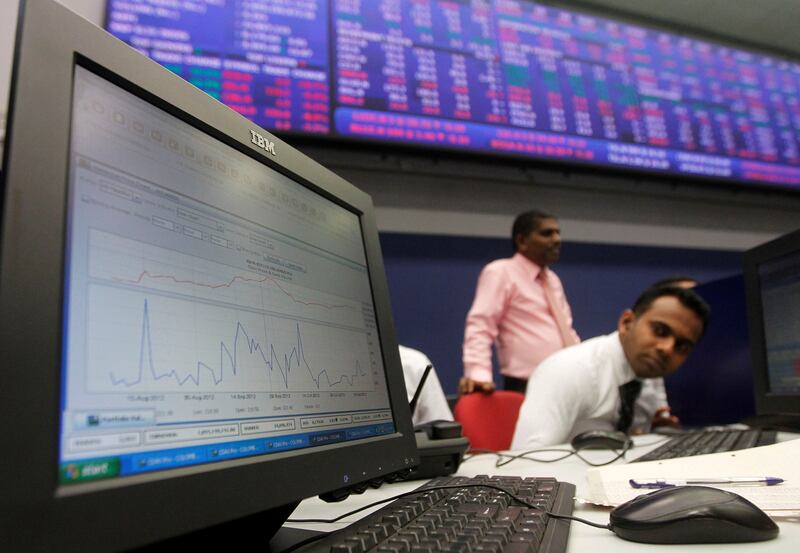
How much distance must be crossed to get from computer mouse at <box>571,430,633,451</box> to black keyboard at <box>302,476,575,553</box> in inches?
17.1

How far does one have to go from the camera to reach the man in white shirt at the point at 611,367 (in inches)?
54.2

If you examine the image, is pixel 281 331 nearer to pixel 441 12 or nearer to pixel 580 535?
pixel 580 535

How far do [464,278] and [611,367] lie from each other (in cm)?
92

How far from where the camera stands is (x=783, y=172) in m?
2.73

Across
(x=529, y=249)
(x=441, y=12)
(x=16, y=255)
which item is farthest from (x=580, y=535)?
(x=441, y=12)

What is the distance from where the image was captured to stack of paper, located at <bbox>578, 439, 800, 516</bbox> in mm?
490

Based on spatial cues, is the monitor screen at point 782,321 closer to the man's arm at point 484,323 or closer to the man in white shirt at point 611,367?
the man in white shirt at point 611,367

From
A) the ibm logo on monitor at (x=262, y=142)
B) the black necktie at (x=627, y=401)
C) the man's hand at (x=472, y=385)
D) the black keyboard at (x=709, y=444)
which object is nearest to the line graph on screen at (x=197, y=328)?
the ibm logo on monitor at (x=262, y=142)

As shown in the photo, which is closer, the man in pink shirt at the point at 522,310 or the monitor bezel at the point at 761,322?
the monitor bezel at the point at 761,322

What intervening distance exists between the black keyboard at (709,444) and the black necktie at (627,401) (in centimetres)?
41

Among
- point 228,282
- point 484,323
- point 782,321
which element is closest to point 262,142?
point 228,282

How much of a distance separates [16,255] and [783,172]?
10.5 feet

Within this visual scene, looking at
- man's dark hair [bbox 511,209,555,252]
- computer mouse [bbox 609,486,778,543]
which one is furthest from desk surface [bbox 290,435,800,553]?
man's dark hair [bbox 511,209,555,252]

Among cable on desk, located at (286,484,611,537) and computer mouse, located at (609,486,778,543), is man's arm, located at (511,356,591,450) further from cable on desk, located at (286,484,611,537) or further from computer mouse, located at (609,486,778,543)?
computer mouse, located at (609,486,778,543)
